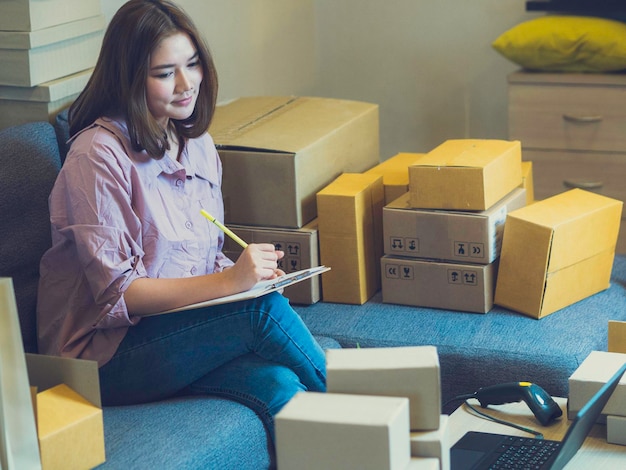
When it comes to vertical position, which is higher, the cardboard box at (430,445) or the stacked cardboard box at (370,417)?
the stacked cardboard box at (370,417)

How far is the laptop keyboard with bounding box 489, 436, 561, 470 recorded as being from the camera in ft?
4.66

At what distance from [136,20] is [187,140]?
12.3 inches

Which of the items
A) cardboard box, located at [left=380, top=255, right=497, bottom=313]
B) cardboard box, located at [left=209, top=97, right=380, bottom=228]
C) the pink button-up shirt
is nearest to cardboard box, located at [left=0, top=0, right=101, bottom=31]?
the pink button-up shirt

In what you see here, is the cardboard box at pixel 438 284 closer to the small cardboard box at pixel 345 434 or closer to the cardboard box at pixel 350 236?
the cardboard box at pixel 350 236

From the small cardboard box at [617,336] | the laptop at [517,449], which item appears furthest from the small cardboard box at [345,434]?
the small cardboard box at [617,336]

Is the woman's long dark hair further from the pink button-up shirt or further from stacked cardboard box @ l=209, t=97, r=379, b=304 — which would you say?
stacked cardboard box @ l=209, t=97, r=379, b=304

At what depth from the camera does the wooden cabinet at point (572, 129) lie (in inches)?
127

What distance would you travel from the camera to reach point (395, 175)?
8.24ft

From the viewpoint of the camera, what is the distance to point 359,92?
397 cm

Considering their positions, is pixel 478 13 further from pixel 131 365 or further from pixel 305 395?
pixel 305 395

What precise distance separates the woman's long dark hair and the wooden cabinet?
5.61 feet

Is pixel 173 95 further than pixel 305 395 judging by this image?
Yes

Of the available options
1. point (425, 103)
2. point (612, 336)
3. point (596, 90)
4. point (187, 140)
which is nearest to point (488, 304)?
point (612, 336)

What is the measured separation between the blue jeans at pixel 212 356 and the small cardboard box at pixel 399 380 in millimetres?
564
